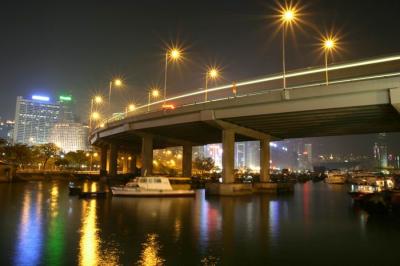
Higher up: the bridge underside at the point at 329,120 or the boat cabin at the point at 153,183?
the bridge underside at the point at 329,120

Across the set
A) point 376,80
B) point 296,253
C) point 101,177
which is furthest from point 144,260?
point 101,177

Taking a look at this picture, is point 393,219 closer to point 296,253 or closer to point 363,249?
point 363,249

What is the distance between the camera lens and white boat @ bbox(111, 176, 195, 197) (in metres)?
45.1

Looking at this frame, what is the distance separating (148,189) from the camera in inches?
1789

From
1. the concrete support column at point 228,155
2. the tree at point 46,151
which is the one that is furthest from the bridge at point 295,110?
the tree at point 46,151

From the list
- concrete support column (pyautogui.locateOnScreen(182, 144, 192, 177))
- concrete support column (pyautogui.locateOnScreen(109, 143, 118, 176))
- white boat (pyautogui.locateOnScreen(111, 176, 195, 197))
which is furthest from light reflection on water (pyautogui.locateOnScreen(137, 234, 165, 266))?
concrete support column (pyautogui.locateOnScreen(109, 143, 118, 176))

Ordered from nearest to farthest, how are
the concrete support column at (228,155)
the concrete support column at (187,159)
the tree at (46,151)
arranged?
the concrete support column at (228,155) → the concrete support column at (187,159) → the tree at (46,151)

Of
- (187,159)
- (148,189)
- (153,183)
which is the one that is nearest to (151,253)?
(148,189)

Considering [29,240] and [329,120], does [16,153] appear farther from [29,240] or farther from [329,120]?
[29,240]

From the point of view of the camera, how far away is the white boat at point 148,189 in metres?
45.1

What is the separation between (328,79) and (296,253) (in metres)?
32.3

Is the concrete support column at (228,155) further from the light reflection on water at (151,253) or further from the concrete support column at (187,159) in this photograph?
the concrete support column at (187,159)

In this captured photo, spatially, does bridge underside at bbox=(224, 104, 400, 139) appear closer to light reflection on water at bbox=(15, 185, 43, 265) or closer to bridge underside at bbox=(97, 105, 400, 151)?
bridge underside at bbox=(97, 105, 400, 151)

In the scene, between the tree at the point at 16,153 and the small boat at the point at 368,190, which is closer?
the small boat at the point at 368,190
